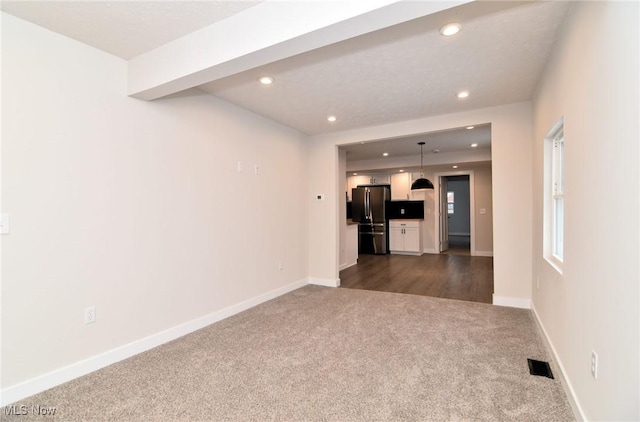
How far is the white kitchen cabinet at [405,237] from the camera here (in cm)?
784

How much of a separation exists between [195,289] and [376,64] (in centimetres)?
274

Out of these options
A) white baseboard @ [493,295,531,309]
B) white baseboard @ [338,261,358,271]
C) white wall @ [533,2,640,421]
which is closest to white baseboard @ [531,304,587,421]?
white wall @ [533,2,640,421]

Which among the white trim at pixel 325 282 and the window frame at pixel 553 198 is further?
the white trim at pixel 325 282

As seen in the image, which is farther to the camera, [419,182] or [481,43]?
[419,182]

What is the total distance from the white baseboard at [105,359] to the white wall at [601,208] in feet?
9.87

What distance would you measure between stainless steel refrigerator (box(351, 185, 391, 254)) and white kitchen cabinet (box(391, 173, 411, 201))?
0.29m

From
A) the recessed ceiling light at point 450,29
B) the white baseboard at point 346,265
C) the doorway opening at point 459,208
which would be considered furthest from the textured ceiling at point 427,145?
the doorway opening at point 459,208

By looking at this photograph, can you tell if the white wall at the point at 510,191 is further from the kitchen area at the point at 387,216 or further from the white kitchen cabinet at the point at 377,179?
the white kitchen cabinet at the point at 377,179

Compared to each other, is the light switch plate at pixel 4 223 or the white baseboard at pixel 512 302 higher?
the light switch plate at pixel 4 223

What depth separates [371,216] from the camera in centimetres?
799

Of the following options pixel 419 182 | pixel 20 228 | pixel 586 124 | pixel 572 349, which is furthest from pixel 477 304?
pixel 20 228

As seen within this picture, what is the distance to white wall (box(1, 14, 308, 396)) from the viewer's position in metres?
1.93

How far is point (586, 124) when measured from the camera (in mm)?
1578

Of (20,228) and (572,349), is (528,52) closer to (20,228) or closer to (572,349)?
(572,349)
